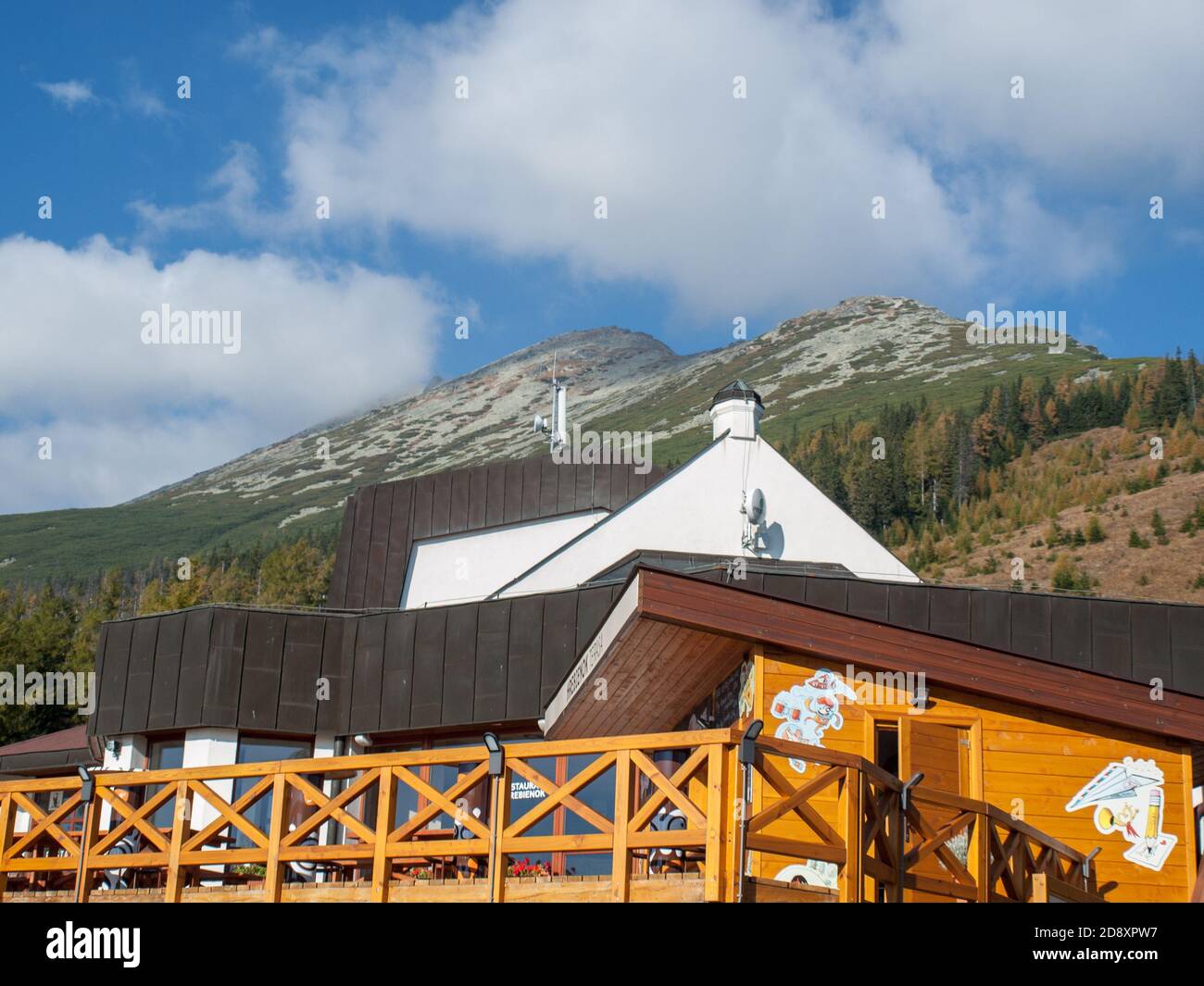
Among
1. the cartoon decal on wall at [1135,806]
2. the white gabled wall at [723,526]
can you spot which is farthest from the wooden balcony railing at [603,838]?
the white gabled wall at [723,526]

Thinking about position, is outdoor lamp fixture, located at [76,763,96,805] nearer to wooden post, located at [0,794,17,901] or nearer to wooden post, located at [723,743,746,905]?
wooden post, located at [0,794,17,901]

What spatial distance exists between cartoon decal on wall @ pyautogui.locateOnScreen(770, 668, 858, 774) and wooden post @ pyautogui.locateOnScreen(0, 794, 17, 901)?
7429 millimetres

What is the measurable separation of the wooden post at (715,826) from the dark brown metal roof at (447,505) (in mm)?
18964

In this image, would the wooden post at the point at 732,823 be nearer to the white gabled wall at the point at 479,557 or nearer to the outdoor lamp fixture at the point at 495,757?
the outdoor lamp fixture at the point at 495,757

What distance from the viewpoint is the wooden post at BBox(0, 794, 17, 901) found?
1353 centimetres

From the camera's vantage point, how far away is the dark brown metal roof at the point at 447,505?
2845cm

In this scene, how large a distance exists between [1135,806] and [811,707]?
3543 millimetres

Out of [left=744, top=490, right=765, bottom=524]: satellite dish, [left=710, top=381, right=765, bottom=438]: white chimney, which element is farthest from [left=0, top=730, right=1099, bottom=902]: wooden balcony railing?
[left=710, top=381, right=765, bottom=438]: white chimney

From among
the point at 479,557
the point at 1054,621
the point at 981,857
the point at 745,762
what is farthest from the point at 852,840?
the point at 479,557
